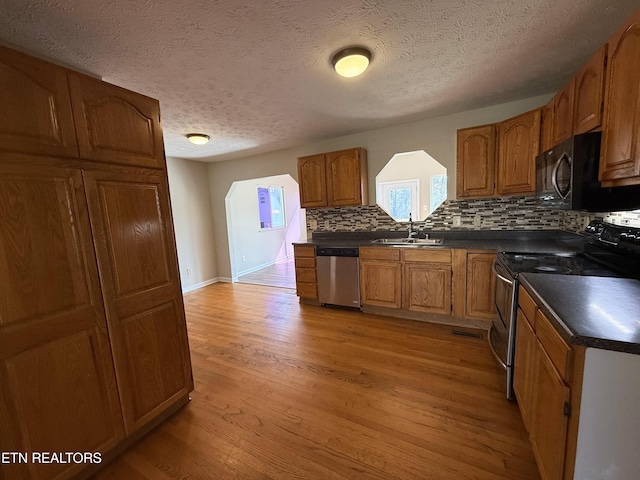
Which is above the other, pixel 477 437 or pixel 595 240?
pixel 595 240

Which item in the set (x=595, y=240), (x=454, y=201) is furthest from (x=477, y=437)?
(x=454, y=201)

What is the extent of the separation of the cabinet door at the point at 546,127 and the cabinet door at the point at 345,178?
5.92 feet

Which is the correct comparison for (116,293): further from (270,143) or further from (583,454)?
(270,143)

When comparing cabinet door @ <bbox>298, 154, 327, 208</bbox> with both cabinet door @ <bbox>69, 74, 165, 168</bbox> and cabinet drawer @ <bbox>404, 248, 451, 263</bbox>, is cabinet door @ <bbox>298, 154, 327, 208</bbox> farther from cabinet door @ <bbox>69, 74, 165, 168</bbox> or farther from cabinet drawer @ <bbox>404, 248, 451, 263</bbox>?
cabinet door @ <bbox>69, 74, 165, 168</bbox>

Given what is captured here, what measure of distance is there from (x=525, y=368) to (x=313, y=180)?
296 centimetres

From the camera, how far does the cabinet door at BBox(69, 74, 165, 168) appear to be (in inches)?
51.2

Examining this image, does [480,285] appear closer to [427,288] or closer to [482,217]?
[427,288]

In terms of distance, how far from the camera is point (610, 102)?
137cm

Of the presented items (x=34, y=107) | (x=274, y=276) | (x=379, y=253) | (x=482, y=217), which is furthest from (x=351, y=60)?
(x=274, y=276)

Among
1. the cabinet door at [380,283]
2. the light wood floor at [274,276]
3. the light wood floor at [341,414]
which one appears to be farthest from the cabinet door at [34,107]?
the light wood floor at [274,276]

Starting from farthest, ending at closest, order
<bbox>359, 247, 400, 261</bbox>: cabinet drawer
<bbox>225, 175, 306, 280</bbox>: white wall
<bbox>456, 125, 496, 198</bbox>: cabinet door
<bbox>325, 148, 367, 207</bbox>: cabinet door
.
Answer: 1. <bbox>225, 175, 306, 280</bbox>: white wall
2. <bbox>325, 148, 367, 207</bbox>: cabinet door
3. <bbox>359, 247, 400, 261</bbox>: cabinet drawer
4. <bbox>456, 125, 496, 198</bbox>: cabinet door

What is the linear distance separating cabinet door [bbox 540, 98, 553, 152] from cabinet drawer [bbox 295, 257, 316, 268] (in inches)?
104

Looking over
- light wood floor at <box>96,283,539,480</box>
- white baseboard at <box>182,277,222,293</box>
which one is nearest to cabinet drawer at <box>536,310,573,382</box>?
light wood floor at <box>96,283,539,480</box>

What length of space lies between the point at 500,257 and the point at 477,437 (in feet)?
4.21
